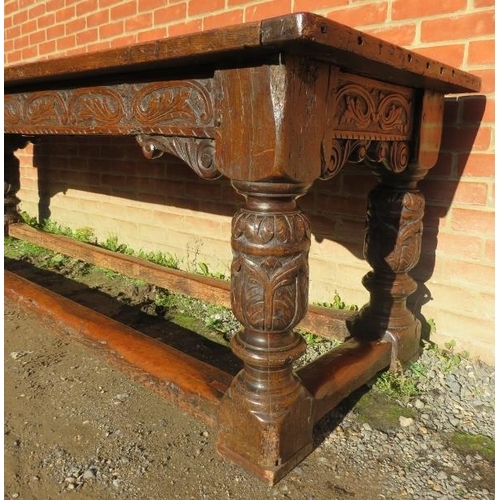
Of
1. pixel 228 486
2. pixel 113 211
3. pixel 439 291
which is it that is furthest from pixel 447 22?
pixel 113 211

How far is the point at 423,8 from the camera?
1.95m

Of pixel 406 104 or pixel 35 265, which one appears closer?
pixel 406 104

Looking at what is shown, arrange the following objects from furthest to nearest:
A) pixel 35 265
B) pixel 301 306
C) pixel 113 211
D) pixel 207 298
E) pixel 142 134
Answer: pixel 113 211, pixel 35 265, pixel 207 298, pixel 142 134, pixel 301 306

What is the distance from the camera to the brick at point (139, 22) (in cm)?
313

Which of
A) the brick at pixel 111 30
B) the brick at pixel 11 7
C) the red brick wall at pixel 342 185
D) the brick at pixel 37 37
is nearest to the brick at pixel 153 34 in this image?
the red brick wall at pixel 342 185

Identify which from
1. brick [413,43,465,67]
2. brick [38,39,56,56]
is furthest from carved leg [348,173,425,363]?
brick [38,39,56,56]

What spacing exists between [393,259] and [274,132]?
93 cm

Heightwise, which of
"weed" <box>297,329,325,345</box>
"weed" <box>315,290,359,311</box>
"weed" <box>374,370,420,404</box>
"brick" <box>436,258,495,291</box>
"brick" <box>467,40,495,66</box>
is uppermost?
"brick" <box>467,40,495,66</box>

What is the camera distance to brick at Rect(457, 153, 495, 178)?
6.14 ft

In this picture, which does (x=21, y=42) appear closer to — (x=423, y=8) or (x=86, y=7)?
(x=86, y=7)

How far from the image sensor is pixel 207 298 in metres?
2.57

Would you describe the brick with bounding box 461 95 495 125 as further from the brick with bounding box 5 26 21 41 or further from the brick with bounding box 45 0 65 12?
the brick with bounding box 5 26 21 41

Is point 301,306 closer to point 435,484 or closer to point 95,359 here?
point 435,484

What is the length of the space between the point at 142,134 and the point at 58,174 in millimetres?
3236
